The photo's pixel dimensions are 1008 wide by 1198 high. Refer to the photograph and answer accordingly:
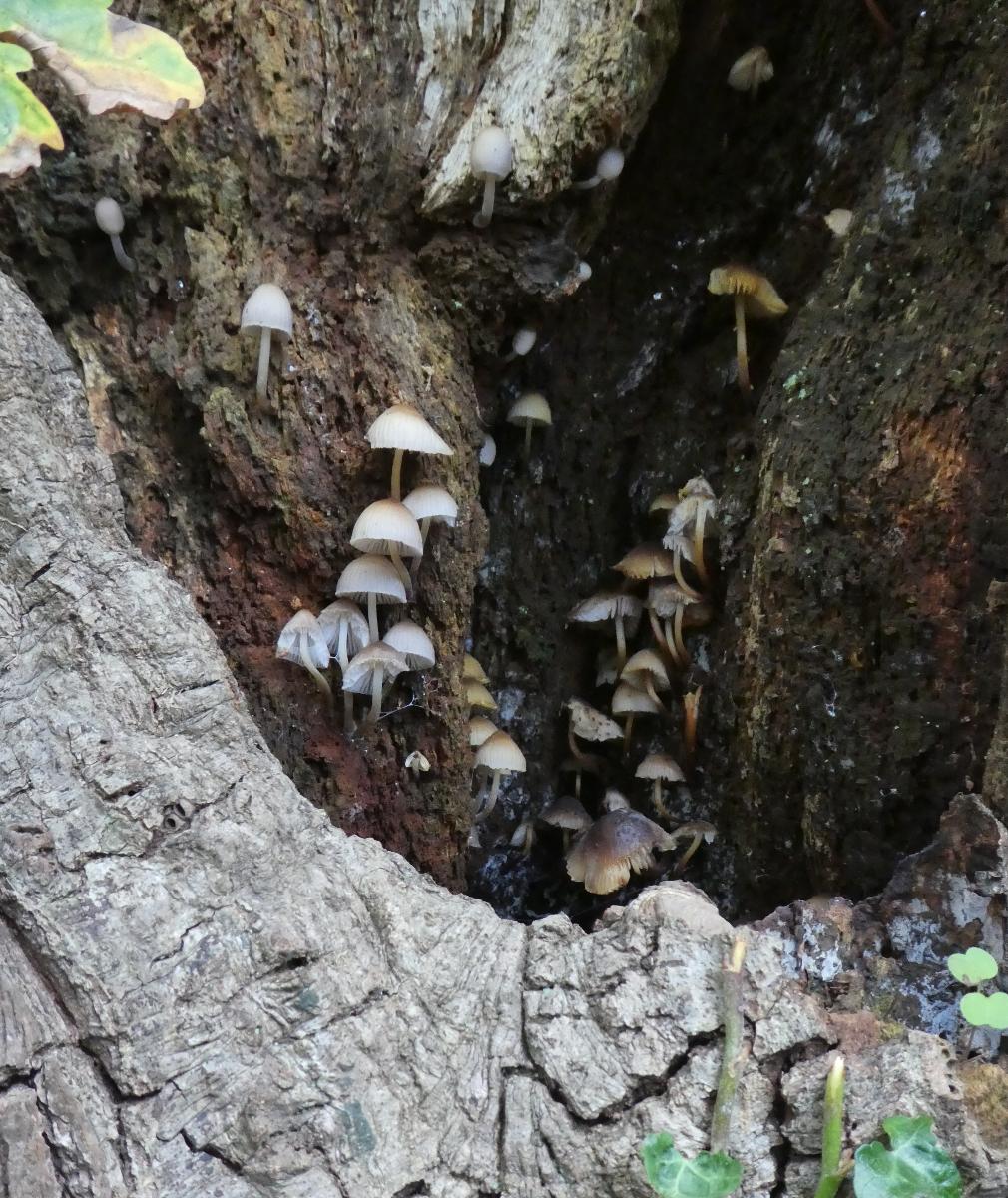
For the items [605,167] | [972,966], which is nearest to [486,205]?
[605,167]

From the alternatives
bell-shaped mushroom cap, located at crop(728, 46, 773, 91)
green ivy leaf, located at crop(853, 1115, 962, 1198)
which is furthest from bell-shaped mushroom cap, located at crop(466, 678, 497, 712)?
bell-shaped mushroom cap, located at crop(728, 46, 773, 91)

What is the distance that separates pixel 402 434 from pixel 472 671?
890mm

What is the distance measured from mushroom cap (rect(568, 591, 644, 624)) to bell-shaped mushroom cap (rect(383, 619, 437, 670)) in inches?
31.8

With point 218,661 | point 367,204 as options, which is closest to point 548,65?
point 367,204

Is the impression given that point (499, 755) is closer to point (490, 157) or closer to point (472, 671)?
point (472, 671)

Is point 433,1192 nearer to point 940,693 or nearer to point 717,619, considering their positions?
point 940,693

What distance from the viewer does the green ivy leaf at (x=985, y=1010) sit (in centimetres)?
164

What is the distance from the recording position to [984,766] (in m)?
2.17

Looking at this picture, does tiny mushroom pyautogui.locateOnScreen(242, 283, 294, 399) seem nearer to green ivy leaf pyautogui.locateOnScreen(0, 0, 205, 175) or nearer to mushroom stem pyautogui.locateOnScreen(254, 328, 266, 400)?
mushroom stem pyautogui.locateOnScreen(254, 328, 266, 400)

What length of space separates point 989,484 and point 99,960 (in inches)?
88.0

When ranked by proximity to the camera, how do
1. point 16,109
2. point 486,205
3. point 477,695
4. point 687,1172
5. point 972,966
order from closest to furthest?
point 16,109 → point 687,1172 → point 972,966 → point 486,205 → point 477,695

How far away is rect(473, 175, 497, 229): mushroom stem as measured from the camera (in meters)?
2.84

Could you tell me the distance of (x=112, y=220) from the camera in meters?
2.70

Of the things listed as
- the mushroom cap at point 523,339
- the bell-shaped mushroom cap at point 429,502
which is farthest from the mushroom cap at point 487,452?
the bell-shaped mushroom cap at point 429,502
